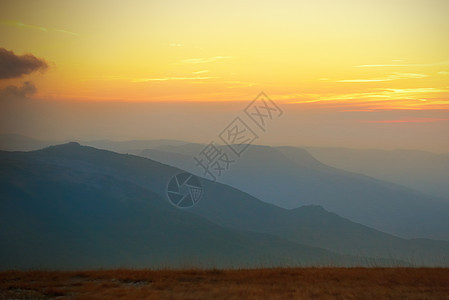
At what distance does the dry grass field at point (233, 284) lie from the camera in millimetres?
16344

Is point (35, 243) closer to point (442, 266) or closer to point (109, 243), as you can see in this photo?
point (109, 243)

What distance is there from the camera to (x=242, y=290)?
1691 centimetres

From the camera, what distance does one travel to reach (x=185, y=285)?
714 inches

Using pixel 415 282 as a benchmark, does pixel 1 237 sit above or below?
below

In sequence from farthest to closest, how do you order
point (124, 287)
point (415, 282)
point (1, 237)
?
1. point (1, 237)
2. point (415, 282)
3. point (124, 287)

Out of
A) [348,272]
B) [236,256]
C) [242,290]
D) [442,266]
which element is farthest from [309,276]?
[236,256]

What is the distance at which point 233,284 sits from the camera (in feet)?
60.0

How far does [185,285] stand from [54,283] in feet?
17.8

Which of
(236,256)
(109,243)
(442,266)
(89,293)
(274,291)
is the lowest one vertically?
(236,256)

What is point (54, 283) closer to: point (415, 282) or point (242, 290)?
point (242, 290)

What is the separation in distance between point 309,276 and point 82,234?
633 feet

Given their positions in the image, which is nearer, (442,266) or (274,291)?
(274,291)

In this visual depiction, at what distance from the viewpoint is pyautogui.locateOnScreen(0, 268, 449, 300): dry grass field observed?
53.6 feet

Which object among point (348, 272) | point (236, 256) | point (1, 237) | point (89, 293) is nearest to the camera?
point (89, 293)
